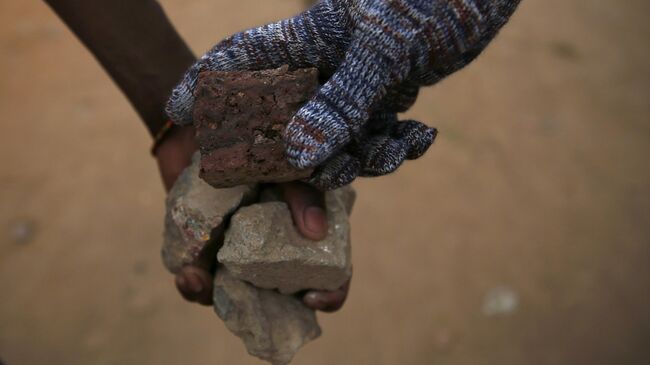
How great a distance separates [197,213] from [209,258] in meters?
0.15

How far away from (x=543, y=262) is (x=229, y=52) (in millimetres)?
1992

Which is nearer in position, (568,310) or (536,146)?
(568,310)

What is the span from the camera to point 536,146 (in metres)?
3.08

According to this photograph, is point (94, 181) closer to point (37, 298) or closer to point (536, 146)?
point (37, 298)

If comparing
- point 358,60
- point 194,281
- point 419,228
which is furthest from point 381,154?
point 419,228

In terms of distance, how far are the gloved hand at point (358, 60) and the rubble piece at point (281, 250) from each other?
6.9 inches

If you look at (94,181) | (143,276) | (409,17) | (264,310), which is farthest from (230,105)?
(94,181)

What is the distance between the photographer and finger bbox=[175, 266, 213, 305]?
143cm

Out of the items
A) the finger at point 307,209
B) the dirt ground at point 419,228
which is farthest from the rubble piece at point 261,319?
the dirt ground at point 419,228

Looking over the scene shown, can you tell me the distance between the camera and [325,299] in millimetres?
1499

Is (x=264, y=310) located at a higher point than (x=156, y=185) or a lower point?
higher

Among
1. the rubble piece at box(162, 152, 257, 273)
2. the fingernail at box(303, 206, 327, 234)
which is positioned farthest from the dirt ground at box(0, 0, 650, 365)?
the fingernail at box(303, 206, 327, 234)

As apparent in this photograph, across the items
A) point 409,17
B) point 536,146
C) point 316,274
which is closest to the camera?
point 409,17

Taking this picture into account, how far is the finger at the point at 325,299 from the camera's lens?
149cm
